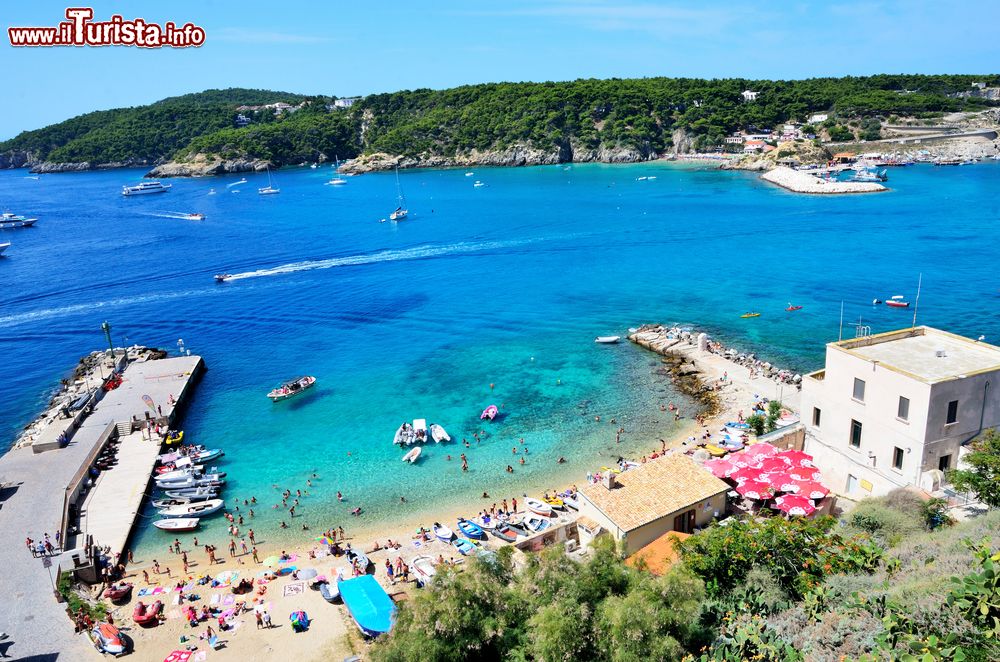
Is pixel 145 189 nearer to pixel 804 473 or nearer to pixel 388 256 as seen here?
pixel 388 256

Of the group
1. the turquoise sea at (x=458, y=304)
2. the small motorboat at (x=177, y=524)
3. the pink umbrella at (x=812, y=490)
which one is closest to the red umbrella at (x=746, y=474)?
the pink umbrella at (x=812, y=490)

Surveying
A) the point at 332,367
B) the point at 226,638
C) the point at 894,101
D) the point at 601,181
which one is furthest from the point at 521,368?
the point at 894,101

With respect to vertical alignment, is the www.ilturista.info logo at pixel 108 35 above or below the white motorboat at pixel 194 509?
above

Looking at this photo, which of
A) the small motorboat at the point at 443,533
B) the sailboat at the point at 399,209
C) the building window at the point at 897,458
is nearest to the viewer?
the building window at the point at 897,458

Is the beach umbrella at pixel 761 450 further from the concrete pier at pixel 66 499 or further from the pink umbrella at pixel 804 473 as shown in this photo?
the concrete pier at pixel 66 499

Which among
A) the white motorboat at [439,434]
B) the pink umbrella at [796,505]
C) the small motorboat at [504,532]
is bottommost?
the small motorboat at [504,532]

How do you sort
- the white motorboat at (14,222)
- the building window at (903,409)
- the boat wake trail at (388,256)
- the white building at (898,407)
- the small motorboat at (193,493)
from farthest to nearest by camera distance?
1. the white motorboat at (14,222)
2. the boat wake trail at (388,256)
3. the small motorboat at (193,493)
4. the building window at (903,409)
5. the white building at (898,407)

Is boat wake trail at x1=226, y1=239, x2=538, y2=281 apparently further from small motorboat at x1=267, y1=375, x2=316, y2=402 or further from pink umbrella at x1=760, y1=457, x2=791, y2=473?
pink umbrella at x1=760, y1=457, x2=791, y2=473

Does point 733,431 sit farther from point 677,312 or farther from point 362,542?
point 677,312
